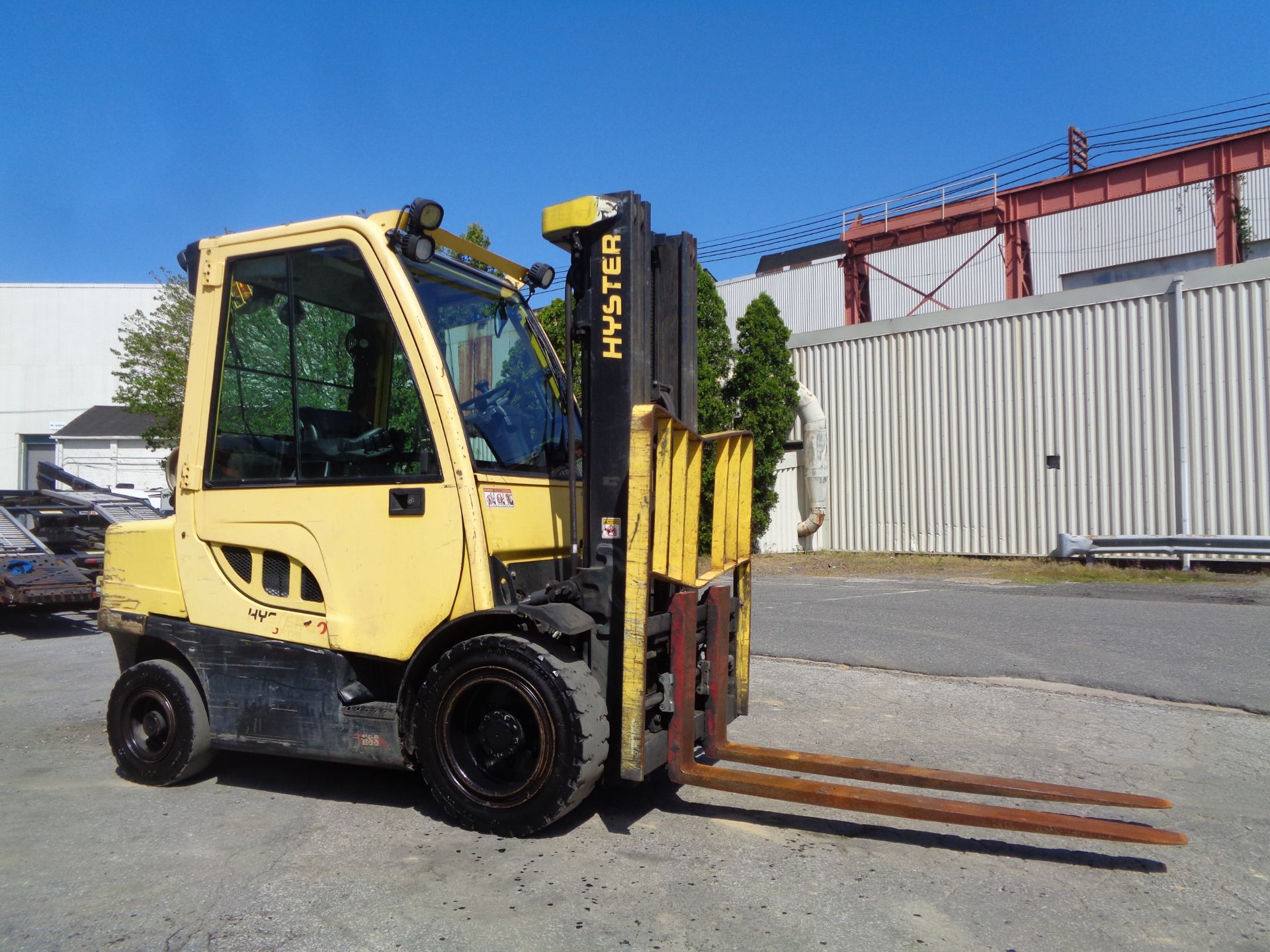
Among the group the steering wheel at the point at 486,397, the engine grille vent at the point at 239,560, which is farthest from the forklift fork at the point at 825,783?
the engine grille vent at the point at 239,560

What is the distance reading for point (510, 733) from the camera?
4.26 metres

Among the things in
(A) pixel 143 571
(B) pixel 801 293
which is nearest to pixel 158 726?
(A) pixel 143 571

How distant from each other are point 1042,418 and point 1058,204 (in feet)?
41.2

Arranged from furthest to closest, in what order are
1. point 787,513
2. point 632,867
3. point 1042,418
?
1. point 787,513
2. point 1042,418
3. point 632,867

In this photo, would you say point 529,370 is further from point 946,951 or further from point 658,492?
point 946,951

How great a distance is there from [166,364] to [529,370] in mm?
19923

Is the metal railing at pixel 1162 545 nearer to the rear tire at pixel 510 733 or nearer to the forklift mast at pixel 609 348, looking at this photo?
the forklift mast at pixel 609 348

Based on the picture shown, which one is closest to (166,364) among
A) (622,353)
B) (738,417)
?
(738,417)

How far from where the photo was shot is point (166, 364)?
883 inches

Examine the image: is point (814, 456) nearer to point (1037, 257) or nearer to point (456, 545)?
point (1037, 257)

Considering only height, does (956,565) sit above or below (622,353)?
below

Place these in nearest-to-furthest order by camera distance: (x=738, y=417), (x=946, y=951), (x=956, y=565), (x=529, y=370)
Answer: (x=946, y=951)
(x=529, y=370)
(x=956, y=565)
(x=738, y=417)

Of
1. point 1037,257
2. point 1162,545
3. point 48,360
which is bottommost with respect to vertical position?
point 1162,545

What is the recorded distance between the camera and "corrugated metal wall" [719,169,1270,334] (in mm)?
29406
